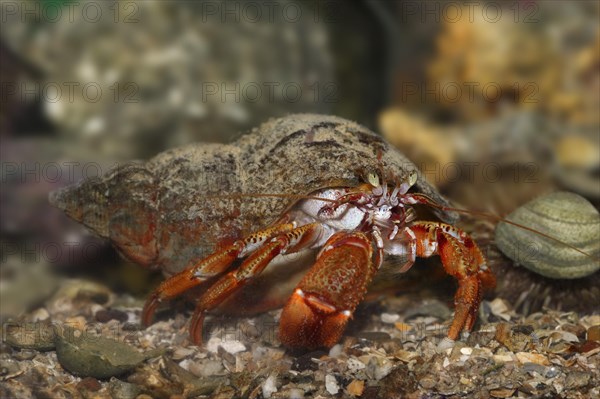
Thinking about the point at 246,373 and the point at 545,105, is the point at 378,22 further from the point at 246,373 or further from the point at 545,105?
the point at 246,373

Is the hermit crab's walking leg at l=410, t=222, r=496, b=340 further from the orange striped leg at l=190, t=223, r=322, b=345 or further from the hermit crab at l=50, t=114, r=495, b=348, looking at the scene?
the orange striped leg at l=190, t=223, r=322, b=345

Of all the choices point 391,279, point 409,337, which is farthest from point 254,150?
point 409,337

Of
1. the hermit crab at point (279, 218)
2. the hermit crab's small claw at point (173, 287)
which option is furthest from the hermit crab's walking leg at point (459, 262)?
the hermit crab's small claw at point (173, 287)

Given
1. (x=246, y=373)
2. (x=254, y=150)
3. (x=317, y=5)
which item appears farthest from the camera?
(x=317, y=5)

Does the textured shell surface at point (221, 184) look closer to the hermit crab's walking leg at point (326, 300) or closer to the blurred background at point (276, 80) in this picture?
the hermit crab's walking leg at point (326, 300)

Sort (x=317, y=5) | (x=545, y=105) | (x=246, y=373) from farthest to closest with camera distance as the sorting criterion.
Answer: (x=317, y=5) < (x=545, y=105) < (x=246, y=373)

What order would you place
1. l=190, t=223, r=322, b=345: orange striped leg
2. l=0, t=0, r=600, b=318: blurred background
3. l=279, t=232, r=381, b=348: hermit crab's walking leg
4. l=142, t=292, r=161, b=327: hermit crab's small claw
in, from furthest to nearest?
l=0, t=0, r=600, b=318: blurred background
l=142, t=292, r=161, b=327: hermit crab's small claw
l=190, t=223, r=322, b=345: orange striped leg
l=279, t=232, r=381, b=348: hermit crab's walking leg

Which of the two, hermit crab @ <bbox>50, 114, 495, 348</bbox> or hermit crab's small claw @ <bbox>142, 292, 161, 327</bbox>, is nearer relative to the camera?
hermit crab @ <bbox>50, 114, 495, 348</bbox>

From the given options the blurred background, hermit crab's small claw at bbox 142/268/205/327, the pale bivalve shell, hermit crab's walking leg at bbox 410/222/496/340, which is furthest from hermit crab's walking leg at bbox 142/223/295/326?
the blurred background
